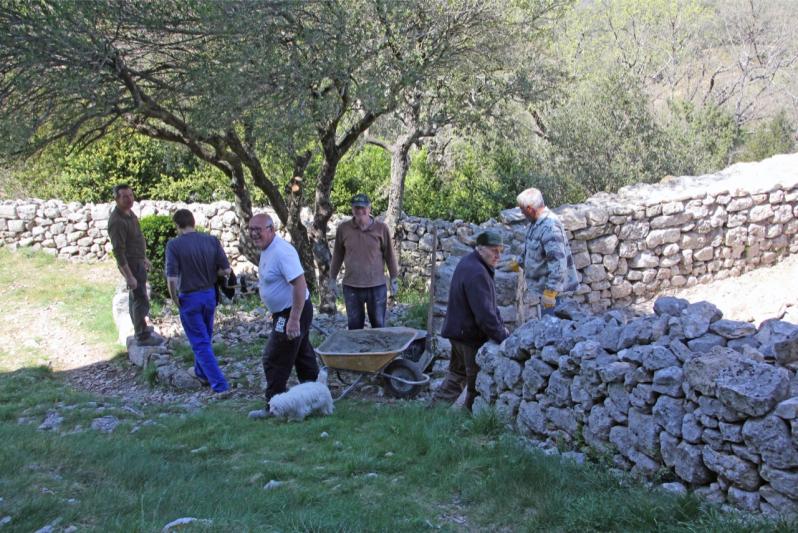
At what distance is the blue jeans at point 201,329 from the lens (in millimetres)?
7871

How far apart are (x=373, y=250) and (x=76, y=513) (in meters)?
4.46

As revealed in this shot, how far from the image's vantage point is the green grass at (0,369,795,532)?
4023 millimetres

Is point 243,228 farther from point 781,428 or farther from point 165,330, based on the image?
point 781,428

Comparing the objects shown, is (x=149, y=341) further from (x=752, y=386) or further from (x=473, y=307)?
(x=752, y=386)

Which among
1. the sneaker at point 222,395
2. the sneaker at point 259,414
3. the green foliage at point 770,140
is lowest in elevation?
the sneaker at point 222,395

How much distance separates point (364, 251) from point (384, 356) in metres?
1.54

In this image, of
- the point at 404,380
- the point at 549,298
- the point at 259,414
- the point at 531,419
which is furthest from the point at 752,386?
the point at 259,414

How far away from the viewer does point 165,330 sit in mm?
10625

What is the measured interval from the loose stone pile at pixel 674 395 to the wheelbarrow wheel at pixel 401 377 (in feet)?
4.76

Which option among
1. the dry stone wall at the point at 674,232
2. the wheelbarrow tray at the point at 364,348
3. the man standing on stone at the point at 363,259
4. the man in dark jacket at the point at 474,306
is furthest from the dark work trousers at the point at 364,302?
the dry stone wall at the point at 674,232

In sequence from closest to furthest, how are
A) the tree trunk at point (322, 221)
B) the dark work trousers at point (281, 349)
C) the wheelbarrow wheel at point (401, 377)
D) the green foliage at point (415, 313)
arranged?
the dark work trousers at point (281, 349) → the wheelbarrow wheel at point (401, 377) → the green foliage at point (415, 313) → the tree trunk at point (322, 221)

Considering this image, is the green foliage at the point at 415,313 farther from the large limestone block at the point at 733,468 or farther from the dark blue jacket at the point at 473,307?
the large limestone block at the point at 733,468

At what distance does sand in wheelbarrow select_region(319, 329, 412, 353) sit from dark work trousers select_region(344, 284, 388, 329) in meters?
0.55

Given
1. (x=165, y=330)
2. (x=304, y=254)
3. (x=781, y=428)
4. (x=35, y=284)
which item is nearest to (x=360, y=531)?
(x=781, y=428)
